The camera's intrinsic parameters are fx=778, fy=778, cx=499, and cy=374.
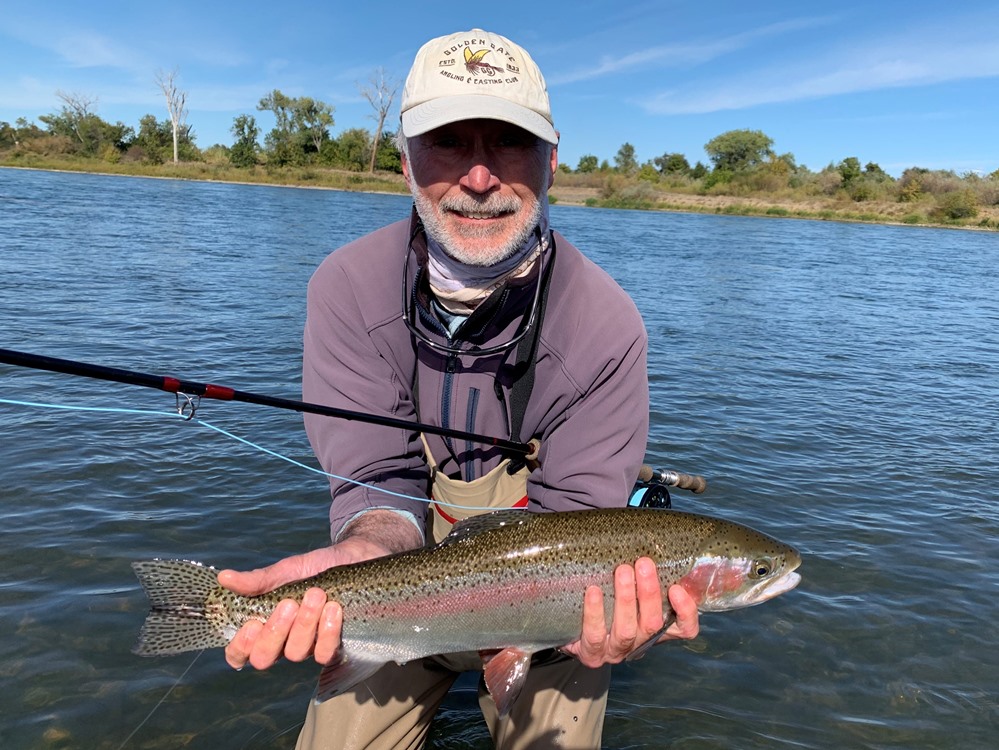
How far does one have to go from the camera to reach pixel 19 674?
384 cm

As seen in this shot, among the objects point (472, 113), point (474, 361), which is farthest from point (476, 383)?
point (472, 113)

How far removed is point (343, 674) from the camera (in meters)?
2.49

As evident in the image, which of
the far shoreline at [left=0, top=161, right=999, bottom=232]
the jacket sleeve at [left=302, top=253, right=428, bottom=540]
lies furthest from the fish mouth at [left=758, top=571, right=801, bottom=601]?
the far shoreline at [left=0, top=161, right=999, bottom=232]

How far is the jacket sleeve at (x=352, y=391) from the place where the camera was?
9.80 ft

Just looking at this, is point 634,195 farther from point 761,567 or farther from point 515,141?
point 761,567

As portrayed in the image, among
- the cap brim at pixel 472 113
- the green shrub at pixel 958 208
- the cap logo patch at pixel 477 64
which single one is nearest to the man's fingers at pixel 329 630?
the cap brim at pixel 472 113

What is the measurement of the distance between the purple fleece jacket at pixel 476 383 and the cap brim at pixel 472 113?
483 millimetres

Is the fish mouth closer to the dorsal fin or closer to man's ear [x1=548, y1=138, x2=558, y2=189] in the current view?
the dorsal fin

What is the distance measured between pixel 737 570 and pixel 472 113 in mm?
1861

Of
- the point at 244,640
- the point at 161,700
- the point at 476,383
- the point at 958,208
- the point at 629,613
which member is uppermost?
the point at 958,208

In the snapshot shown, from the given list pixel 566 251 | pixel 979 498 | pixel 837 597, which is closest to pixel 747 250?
pixel 979 498

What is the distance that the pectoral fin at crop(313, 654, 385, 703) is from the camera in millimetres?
2457

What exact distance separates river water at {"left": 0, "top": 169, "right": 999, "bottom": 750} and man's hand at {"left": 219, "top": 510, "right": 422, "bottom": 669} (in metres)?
0.84

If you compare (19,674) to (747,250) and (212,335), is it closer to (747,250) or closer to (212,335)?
(212,335)
